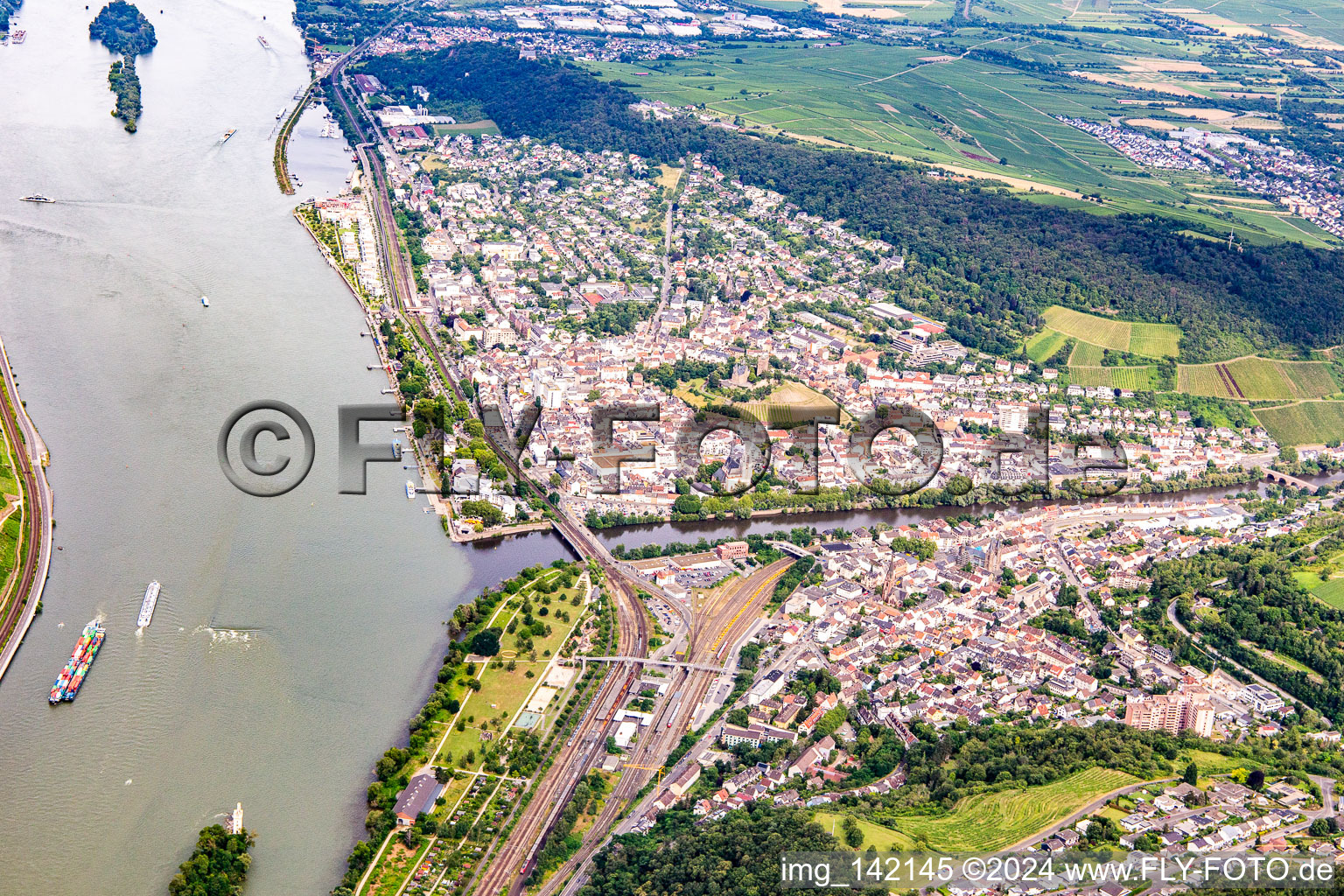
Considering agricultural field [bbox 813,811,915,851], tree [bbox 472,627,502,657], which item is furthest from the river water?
agricultural field [bbox 813,811,915,851]

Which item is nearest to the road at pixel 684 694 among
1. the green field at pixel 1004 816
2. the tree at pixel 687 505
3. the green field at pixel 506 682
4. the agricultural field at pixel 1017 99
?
the green field at pixel 506 682

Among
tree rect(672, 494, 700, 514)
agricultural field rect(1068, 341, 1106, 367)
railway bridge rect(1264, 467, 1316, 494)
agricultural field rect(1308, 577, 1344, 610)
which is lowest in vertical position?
agricultural field rect(1308, 577, 1344, 610)

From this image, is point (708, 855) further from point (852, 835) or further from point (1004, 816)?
point (1004, 816)

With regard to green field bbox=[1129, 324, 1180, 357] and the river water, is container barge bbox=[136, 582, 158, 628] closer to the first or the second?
the river water

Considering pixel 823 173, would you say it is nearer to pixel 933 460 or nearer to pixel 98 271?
pixel 933 460

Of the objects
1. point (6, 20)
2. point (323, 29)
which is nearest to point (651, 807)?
point (6, 20)

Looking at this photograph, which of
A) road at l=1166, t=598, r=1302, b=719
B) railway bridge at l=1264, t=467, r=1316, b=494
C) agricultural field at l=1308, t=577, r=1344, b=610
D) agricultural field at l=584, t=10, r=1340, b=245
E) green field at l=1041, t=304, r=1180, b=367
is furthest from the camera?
agricultural field at l=584, t=10, r=1340, b=245

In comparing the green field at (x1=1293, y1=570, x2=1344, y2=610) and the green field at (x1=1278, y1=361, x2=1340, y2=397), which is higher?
the green field at (x1=1278, y1=361, x2=1340, y2=397)
